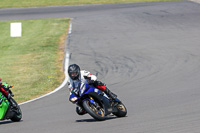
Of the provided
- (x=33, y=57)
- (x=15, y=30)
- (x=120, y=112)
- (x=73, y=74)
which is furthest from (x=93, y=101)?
(x=15, y=30)

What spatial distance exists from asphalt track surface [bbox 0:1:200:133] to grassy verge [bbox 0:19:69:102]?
116 centimetres

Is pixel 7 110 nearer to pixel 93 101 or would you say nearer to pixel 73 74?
pixel 73 74

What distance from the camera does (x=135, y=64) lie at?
20406 mm

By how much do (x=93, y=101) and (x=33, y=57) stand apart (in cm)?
1503

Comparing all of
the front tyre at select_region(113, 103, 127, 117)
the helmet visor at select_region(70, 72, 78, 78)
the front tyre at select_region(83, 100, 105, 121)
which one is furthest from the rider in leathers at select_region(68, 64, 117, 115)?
the front tyre at select_region(113, 103, 127, 117)

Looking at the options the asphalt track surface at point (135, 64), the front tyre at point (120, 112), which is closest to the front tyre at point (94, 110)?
the asphalt track surface at point (135, 64)

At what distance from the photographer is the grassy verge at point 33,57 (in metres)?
18.2

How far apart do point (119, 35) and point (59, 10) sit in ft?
47.1

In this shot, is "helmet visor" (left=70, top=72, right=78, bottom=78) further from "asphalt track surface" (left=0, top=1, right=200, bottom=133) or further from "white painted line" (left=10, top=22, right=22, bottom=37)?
"white painted line" (left=10, top=22, right=22, bottom=37)

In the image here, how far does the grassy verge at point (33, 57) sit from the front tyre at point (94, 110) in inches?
239

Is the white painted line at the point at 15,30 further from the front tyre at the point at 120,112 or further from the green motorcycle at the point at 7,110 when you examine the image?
the front tyre at the point at 120,112

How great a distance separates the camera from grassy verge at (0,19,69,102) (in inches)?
717

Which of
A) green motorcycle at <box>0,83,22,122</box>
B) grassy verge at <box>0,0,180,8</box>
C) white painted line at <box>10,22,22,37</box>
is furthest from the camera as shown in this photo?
grassy verge at <box>0,0,180,8</box>

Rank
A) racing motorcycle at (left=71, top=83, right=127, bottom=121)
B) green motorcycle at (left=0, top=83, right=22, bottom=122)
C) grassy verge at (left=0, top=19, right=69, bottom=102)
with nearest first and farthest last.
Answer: racing motorcycle at (left=71, top=83, right=127, bottom=121)
green motorcycle at (left=0, top=83, right=22, bottom=122)
grassy verge at (left=0, top=19, right=69, bottom=102)
